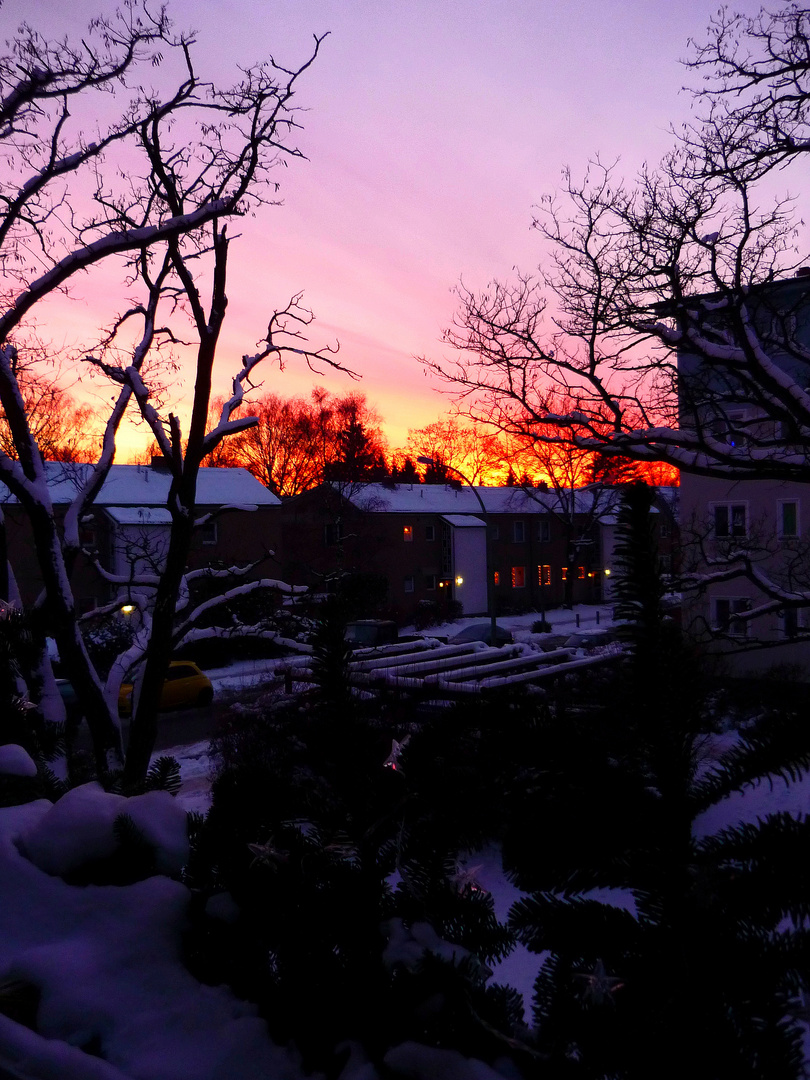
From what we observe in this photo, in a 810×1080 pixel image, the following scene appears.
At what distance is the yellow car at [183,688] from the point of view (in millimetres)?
20750

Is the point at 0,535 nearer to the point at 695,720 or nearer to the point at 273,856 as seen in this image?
the point at 273,856

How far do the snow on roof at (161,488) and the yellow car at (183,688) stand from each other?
967 centimetres

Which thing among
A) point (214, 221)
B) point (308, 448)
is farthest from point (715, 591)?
point (308, 448)

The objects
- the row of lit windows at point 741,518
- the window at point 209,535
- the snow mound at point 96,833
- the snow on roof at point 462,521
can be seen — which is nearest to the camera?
the snow mound at point 96,833

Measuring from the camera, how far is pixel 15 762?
1.74 m

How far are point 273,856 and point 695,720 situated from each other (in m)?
0.75

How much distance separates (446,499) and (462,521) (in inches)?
100

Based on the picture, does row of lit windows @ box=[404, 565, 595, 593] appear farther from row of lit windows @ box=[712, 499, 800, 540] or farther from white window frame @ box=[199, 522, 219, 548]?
row of lit windows @ box=[712, 499, 800, 540]

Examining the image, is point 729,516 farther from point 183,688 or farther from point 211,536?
point 211,536

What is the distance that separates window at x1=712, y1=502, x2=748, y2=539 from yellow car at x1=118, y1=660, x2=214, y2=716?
16192 millimetres

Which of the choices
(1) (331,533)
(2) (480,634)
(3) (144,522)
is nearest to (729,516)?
(2) (480,634)

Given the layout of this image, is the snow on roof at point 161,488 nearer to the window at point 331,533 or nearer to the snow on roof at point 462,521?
the window at point 331,533

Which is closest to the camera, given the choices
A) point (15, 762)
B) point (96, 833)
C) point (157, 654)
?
point (96, 833)

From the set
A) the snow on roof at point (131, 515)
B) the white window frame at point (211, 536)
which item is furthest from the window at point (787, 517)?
the white window frame at point (211, 536)
